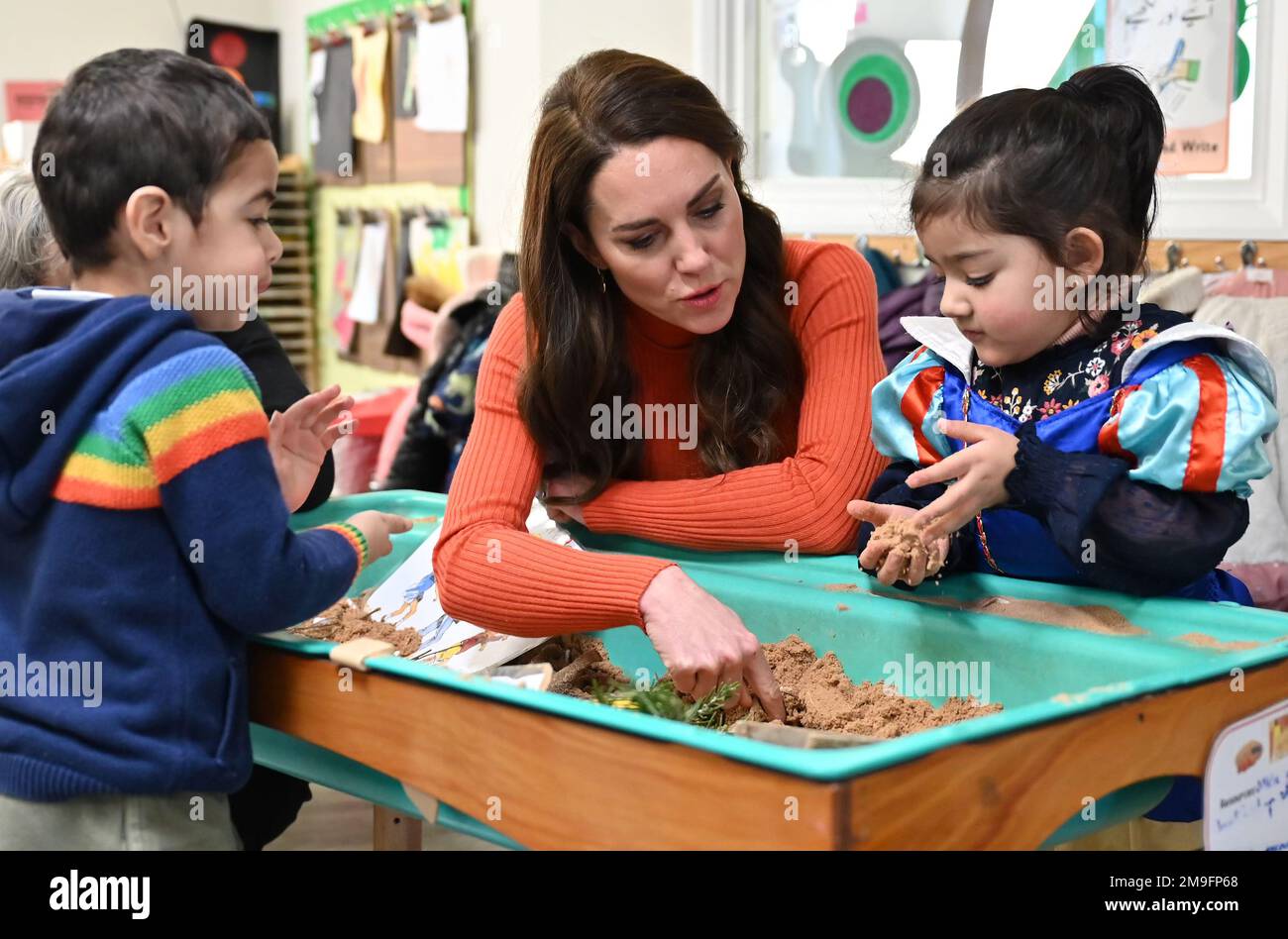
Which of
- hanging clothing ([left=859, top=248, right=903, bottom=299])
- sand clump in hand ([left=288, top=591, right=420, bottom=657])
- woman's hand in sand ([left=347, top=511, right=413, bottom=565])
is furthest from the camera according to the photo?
hanging clothing ([left=859, top=248, right=903, bottom=299])

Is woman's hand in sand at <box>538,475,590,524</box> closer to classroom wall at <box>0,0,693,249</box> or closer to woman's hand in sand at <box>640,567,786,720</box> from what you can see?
woman's hand in sand at <box>640,567,786,720</box>

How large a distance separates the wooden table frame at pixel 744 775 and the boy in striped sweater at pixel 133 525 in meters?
0.14

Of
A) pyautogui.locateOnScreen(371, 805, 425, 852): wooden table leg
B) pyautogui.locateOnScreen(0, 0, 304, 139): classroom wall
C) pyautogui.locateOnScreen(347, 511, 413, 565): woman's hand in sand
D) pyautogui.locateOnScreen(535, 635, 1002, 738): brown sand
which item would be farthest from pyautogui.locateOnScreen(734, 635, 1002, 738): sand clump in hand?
pyautogui.locateOnScreen(0, 0, 304, 139): classroom wall

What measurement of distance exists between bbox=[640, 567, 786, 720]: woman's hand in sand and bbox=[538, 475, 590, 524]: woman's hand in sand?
34 centimetres

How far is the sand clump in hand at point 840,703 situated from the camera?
132 centimetres

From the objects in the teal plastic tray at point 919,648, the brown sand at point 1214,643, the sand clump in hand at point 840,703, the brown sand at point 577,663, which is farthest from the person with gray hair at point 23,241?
the brown sand at point 1214,643

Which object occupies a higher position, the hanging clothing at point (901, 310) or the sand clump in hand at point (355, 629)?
the hanging clothing at point (901, 310)

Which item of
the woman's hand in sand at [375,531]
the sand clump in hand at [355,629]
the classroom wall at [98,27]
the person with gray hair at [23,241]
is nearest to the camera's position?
the woman's hand in sand at [375,531]

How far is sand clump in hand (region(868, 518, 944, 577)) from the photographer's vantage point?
136 centimetres

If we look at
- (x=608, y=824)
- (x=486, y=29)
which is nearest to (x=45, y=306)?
(x=608, y=824)

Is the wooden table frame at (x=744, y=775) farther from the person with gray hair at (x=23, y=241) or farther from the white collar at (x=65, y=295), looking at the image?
the person with gray hair at (x=23, y=241)

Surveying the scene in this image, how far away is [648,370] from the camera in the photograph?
1769 mm

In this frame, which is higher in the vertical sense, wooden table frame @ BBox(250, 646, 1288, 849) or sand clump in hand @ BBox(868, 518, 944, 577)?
sand clump in hand @ BBox(868, 518, 944, 577)
